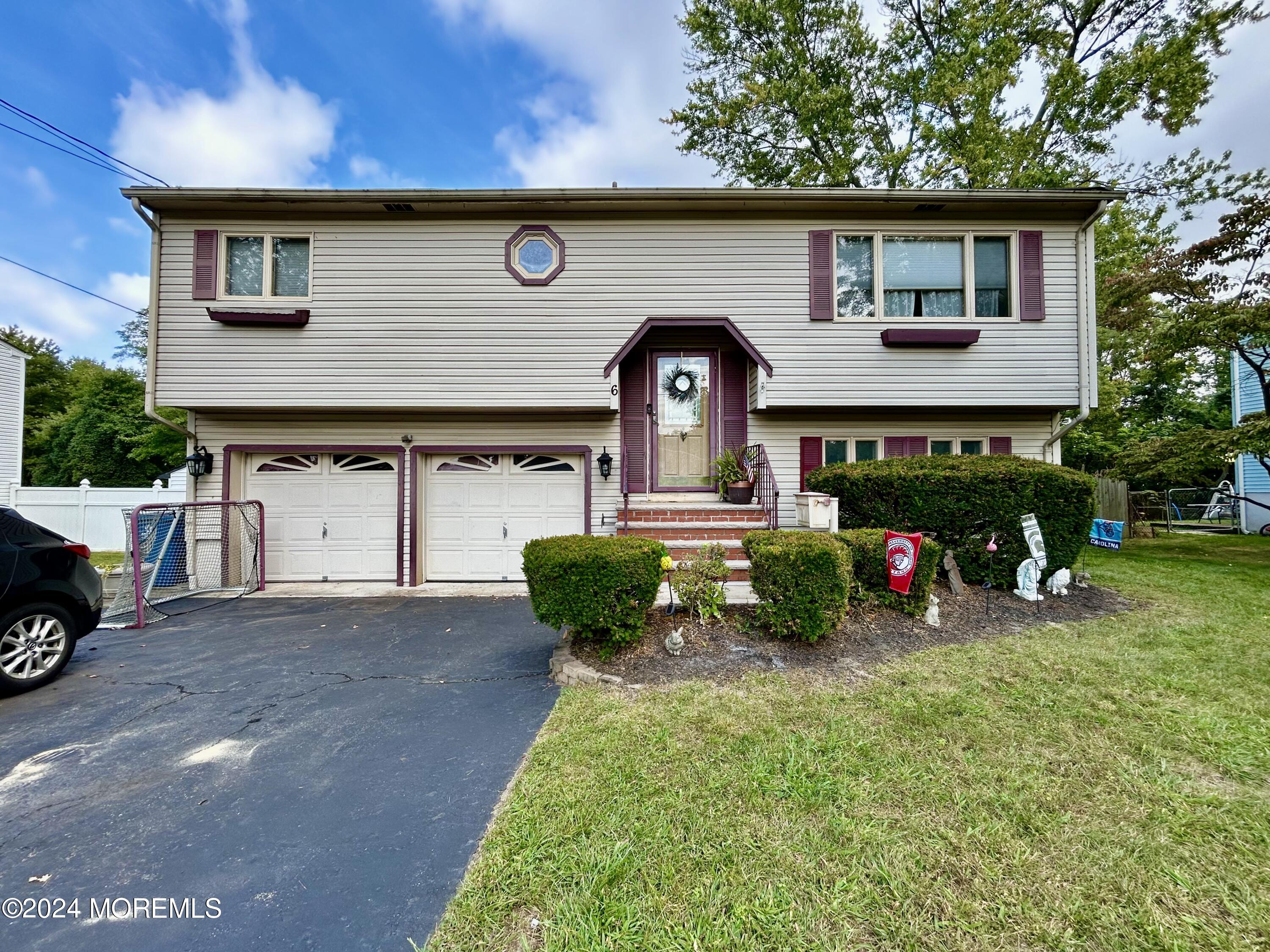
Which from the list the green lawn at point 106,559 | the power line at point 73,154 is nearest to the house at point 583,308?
the power line at point 73,154

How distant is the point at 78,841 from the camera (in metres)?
2.18

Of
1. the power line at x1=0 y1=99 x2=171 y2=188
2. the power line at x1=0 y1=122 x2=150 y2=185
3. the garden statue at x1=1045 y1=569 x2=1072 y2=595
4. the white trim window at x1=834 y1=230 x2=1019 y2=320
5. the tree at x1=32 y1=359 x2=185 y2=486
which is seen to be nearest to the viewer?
the garden statue at x1=1045 y1=569 x2=1072 y2=595

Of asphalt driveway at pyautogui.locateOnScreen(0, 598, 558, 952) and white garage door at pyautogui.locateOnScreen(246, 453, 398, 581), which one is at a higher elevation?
white garage door at pyautogui.locateOnScreen(246, 453, 398, 581)

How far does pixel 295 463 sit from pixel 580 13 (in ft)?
34.6

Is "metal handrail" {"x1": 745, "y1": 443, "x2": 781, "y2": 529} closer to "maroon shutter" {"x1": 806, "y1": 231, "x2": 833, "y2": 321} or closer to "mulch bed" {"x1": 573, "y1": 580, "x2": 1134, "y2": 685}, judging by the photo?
"maroon shutter" {"x1": 806, "y1": 231, "x2": 833, "y2": 321}

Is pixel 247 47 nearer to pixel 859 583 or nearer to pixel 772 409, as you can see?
pixel 772 409

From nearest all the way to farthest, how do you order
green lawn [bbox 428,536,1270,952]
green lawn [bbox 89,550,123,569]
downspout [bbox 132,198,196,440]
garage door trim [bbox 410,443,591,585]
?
green lawn [bbox 428,536,1270,952]
downspout [bbox 132,198,196,440]
garage door trim [bbox 410,443,591,585]
green lawn [bbox 89,550,123,569]

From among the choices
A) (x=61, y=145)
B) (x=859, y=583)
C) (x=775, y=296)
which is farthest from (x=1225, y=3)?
(x=61, y=145)

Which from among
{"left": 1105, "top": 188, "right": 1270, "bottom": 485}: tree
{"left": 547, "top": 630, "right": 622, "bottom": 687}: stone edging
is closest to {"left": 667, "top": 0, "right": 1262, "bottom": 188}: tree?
{"left": 1105, "top": 188, "right": 1270, "bottom": 485}: tree

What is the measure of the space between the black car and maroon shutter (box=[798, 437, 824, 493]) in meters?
8.23

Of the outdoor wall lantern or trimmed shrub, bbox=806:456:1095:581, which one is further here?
the outdoor wall lantern

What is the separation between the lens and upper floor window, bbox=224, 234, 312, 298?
282 inches

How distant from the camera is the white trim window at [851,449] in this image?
306 inches

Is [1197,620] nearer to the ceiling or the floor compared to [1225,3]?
nearer to the floor
